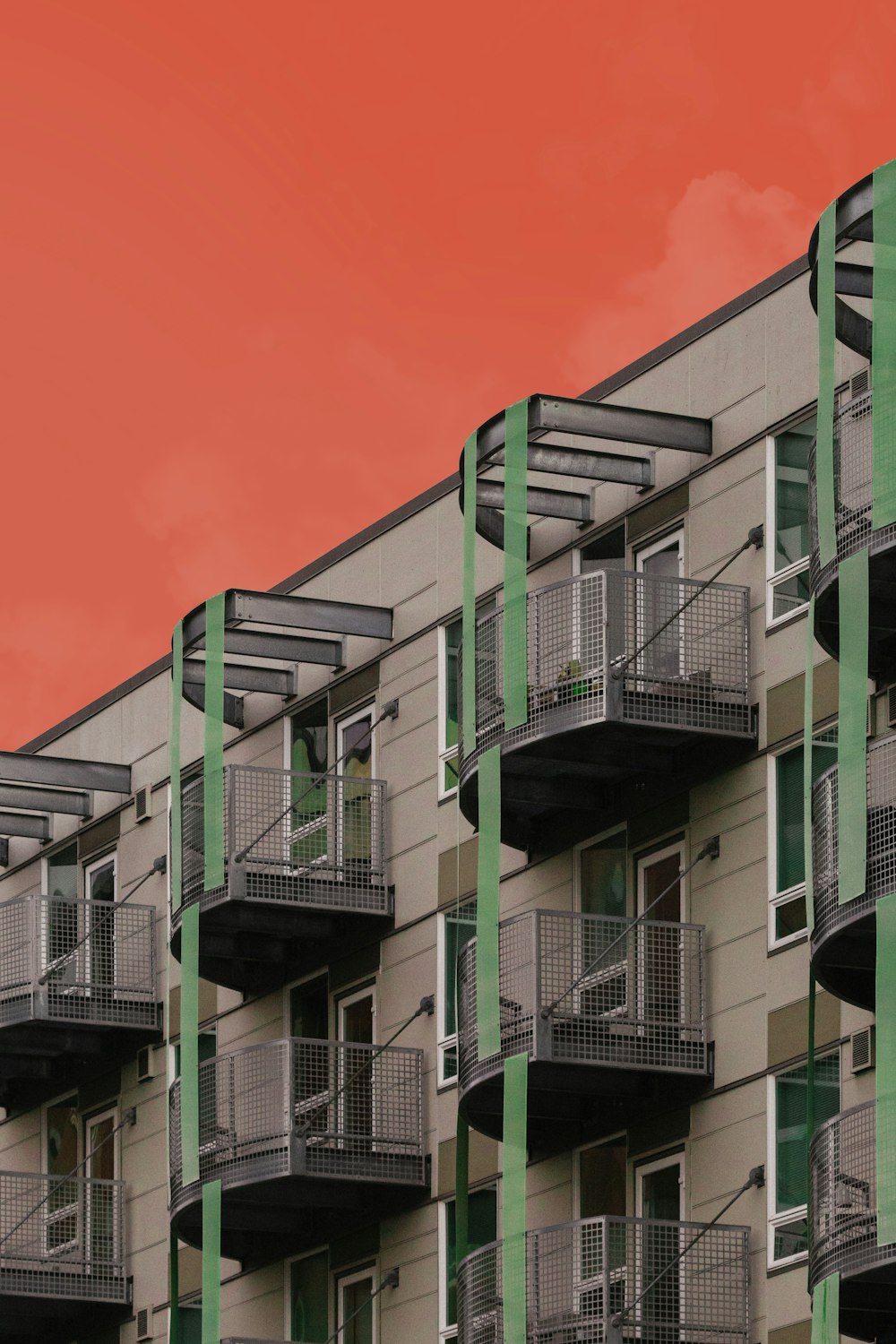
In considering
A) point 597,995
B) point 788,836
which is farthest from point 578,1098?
point 788,836

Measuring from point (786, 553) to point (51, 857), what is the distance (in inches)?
746

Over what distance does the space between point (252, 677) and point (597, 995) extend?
1014cm

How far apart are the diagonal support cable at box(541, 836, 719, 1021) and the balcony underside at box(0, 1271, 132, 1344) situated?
1248 centimetres

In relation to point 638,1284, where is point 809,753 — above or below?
above

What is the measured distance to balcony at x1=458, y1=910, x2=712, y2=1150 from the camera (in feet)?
121

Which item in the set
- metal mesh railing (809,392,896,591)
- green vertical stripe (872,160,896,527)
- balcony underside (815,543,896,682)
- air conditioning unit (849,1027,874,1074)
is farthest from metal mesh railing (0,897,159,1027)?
green vertical stripe (872,160,896,527)

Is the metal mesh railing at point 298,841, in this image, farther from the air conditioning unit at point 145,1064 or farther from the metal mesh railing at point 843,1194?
the metal mesh railing at point 843,1194

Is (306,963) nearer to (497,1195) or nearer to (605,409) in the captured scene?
(497,1195)

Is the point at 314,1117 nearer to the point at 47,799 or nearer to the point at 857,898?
the point at 47,799

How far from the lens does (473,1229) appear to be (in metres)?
41.0

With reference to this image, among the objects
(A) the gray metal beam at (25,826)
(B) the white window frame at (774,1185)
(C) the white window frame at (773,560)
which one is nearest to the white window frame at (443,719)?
(C) the white window frame at (773,560)

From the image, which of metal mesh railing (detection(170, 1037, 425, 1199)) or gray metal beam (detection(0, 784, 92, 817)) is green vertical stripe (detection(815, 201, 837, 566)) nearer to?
metal mesh railing (detection(170, 1037, 425, 1199))

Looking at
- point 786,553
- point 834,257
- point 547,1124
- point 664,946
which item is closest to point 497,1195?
point 547,1124

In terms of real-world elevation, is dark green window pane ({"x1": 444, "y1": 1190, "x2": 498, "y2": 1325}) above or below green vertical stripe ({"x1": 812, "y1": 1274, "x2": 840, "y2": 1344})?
above
